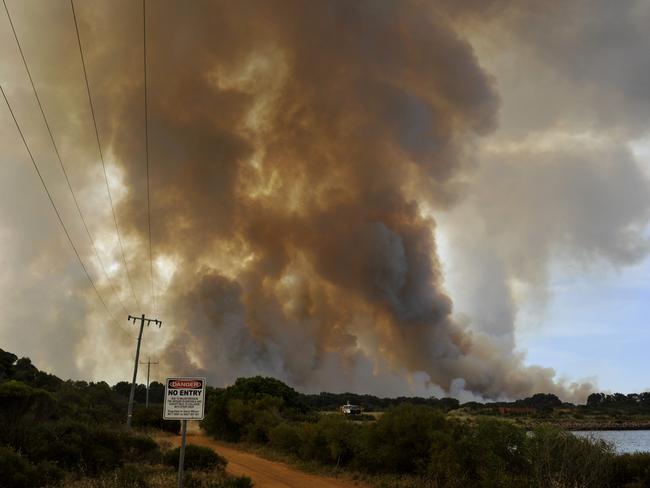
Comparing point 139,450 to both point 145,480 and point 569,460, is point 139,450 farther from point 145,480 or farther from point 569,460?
point 569,460

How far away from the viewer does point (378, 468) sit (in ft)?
60.7

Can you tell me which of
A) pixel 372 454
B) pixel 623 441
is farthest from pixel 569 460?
pixel 623 441

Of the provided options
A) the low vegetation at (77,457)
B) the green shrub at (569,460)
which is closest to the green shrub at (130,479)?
the low vegetation at (77,457)

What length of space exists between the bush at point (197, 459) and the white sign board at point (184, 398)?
36.4 ft

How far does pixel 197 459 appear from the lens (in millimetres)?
19531

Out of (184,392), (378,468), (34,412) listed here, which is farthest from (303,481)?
(34,412)

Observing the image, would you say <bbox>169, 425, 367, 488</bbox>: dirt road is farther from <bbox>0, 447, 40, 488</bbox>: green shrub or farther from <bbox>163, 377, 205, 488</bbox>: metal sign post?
<bbox>163, 377, 205, 488</bbox>: metal sign post

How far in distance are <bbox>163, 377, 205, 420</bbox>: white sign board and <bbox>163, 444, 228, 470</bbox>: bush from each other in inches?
437

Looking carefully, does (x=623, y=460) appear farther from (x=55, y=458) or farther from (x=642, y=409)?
(x=642, y=409)

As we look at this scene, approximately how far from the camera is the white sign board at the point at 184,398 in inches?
362

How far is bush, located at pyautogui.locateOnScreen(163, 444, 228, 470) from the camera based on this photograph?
62.7ft

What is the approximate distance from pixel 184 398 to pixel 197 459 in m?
11.9

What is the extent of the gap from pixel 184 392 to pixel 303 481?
1135 cm

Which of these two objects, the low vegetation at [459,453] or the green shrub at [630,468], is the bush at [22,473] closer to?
the low vegetation at [459,453]
